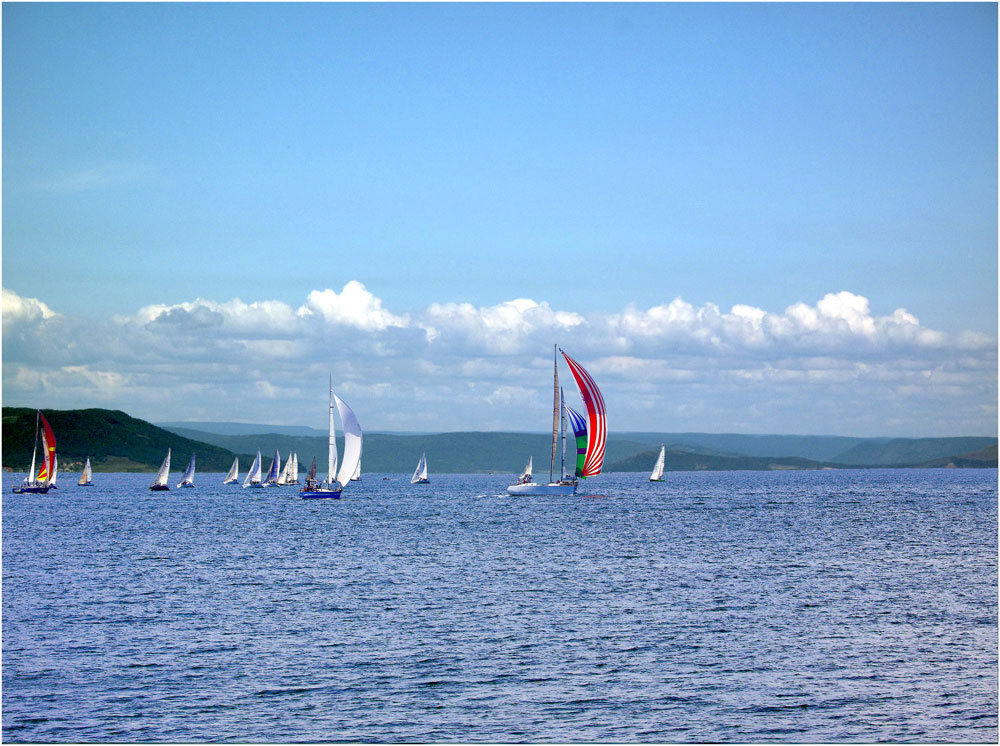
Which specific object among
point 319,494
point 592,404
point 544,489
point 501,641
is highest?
point 592,404

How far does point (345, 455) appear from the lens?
147 metres

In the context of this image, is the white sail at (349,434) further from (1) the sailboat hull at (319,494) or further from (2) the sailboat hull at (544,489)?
(2) the sailboat hull at (544,489)

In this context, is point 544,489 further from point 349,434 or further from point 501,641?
point 501,641

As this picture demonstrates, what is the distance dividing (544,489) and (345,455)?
96.9 feet

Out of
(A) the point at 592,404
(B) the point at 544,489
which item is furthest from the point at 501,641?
(B) the point at 544,489

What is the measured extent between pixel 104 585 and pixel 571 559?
30.4 metres

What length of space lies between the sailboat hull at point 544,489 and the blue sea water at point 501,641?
2402 inches

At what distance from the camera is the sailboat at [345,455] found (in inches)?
5399

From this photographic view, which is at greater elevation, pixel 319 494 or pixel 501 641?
pixel 501 641

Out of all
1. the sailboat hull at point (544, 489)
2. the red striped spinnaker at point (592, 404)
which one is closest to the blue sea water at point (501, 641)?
the red striped spinnaker at point (592, 404)

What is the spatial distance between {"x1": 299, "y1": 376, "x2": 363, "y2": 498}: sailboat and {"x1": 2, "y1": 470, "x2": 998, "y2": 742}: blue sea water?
172 ft

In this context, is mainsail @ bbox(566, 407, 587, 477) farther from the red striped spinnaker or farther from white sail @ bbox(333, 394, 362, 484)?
white sail @ bbox(333, 394, 362, 484)

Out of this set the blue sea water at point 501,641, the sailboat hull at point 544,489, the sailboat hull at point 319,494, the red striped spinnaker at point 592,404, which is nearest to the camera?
the blue sea water at point 501,641

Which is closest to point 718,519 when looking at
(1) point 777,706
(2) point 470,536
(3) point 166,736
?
(2) point 470,536
